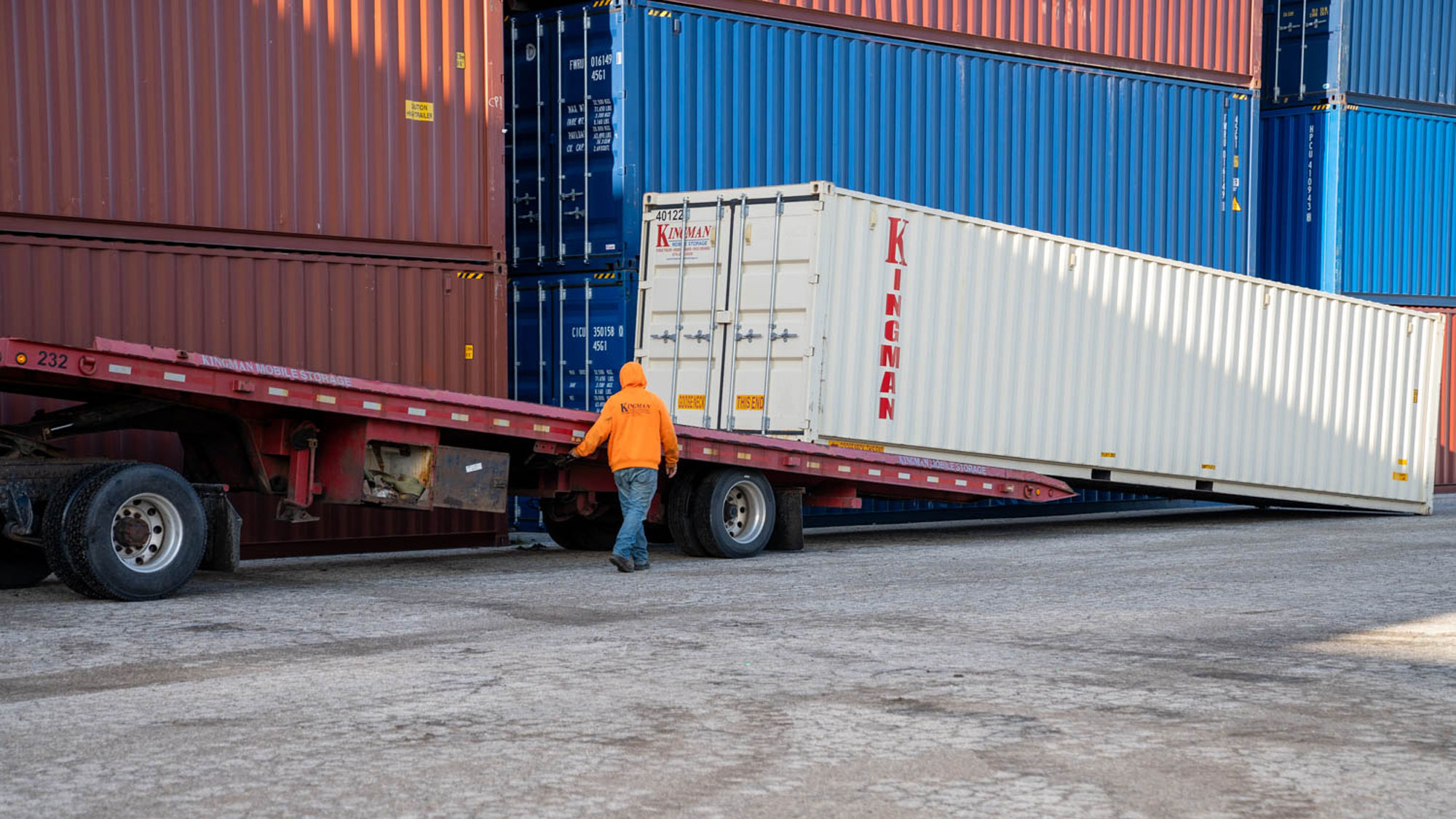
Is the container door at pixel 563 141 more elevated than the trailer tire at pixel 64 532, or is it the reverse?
the container door at pixel 563 141

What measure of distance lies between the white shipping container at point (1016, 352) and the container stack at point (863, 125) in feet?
3.42

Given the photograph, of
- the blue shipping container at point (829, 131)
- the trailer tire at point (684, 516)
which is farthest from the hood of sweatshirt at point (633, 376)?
the blue shipping container at point (829, 131)

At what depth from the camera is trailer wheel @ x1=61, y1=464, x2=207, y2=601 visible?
9.60m

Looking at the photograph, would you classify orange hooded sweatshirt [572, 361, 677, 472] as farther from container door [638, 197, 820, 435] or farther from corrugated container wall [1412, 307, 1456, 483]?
corrugated container wall [1412, 307, 1456, 483]

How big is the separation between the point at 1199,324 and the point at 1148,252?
113 inches

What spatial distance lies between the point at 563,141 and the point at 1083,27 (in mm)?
6650

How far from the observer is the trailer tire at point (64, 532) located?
379 inches

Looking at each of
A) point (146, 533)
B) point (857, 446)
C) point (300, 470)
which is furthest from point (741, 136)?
point (146, 533)

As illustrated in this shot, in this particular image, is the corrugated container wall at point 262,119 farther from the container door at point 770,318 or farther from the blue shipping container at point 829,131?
the container door at point 770,318

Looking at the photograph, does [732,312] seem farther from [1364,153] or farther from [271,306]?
[1364,153]

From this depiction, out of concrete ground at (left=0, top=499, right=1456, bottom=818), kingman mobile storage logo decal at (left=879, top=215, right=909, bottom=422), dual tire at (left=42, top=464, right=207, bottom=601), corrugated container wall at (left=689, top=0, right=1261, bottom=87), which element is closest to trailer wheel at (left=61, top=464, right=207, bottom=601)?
dual tire at (left=42, top=464, right=207, bottom=601)

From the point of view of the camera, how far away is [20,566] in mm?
10812

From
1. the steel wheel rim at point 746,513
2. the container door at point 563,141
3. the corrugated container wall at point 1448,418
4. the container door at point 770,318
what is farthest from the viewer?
the corrugated container wall at point 1448,418

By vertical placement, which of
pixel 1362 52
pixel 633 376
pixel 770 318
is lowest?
pixel 633 376
